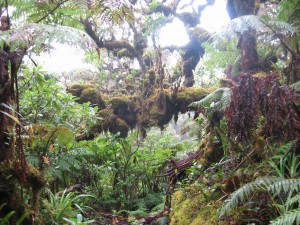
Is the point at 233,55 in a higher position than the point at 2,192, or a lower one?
higher

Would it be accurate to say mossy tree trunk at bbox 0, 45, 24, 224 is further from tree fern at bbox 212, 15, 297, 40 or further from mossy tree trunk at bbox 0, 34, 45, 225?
tree fern at bbox 212, 15, 297, 40

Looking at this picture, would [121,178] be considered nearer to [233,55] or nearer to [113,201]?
[113,201]

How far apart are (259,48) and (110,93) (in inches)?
161

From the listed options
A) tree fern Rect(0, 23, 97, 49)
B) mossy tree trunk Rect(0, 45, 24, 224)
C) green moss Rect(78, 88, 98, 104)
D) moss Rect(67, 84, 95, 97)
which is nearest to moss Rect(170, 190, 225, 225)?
mossy tree trunk Rect(0, 45, 24, 224)

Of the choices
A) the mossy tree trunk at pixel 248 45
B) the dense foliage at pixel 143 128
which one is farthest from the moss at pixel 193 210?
the mossy tree trunk at pixel 248 45

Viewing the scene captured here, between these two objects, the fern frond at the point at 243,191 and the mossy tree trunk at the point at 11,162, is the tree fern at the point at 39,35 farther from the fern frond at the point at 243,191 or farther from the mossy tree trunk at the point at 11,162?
the fern frond at the point at 243,191

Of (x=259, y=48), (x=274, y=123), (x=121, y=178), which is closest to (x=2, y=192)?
(x=274, y=123)

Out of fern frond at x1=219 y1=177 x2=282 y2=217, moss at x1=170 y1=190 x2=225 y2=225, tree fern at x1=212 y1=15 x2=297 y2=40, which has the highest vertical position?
tree fern at x1=212 y1=15 x2=297 y2=40

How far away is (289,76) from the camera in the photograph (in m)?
4.61

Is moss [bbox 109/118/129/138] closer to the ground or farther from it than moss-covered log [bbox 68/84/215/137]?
closer to the ground

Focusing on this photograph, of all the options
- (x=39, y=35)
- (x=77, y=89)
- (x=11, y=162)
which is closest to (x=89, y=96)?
(x=77, y=89)

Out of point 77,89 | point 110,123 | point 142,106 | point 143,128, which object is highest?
point 77,89

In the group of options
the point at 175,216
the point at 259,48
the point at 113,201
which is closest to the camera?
the point at 175,216

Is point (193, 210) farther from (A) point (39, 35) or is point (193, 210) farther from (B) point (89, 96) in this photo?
(B) point (89, 96)
